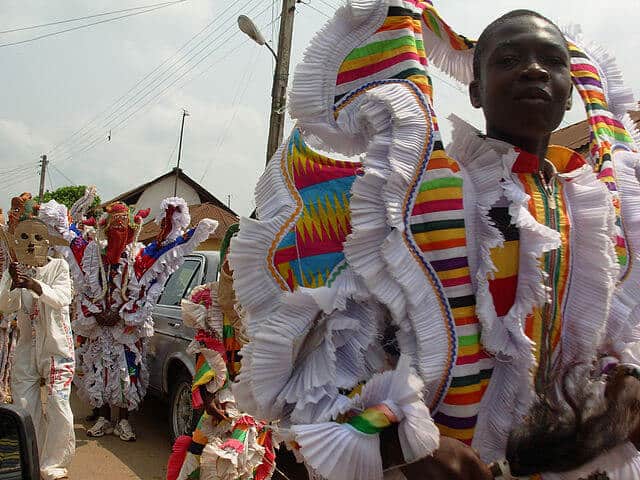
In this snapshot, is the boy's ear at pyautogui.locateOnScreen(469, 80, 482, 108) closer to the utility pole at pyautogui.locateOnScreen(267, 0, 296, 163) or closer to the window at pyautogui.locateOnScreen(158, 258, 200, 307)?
the window at pyautogui.locateOnScreen(158, 258, 200, 307)

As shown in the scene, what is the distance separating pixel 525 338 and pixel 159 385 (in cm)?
518

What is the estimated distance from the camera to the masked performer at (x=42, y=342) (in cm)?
438

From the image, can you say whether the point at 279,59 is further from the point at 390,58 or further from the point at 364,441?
the point at 364,441

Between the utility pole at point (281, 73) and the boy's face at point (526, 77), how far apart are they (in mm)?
7135

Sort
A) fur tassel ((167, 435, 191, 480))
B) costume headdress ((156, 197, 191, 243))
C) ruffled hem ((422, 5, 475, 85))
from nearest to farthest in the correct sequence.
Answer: ruffled hem ((422, 5, 475, 85)) → fur tassel ((167, 435, 191, 480)) → costume headdress ((156, 197, 191, 243))

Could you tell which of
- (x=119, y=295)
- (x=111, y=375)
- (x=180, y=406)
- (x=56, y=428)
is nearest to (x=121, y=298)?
(x=119, y=295)

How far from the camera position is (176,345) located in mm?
5535

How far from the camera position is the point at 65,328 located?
15.0ft

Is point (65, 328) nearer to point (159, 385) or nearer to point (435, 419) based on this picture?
point (159, 385)

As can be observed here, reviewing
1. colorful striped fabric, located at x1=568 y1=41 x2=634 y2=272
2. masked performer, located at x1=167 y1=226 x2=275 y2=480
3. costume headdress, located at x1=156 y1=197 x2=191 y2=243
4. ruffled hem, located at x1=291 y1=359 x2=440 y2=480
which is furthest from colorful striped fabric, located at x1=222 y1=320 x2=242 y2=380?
costume headdress, located at x1=156 y1=197 x2=191 y2=243

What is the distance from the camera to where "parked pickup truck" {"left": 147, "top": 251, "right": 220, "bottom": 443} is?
213 inches

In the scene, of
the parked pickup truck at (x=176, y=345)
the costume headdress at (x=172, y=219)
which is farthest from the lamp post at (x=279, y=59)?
the parked pickup truck at (x=176, y=345)

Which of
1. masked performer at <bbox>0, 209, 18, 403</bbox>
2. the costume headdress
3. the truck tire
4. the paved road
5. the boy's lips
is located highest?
the boy's lips

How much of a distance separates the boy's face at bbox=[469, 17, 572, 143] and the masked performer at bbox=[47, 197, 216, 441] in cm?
479
